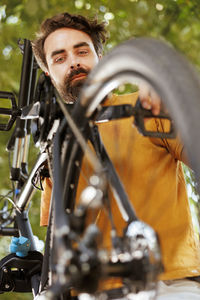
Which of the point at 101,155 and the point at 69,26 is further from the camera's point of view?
the point at 69,26

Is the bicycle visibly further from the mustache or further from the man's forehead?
the man's forehead

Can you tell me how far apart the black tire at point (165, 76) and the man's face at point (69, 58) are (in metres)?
0.58

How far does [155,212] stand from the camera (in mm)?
930

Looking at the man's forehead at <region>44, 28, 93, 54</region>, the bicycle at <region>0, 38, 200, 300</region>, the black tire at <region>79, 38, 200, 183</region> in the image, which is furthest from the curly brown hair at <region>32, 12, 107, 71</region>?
the black tire at <region>79, 38, 200, 183</region>

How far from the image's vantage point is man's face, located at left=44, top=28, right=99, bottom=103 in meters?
1.28

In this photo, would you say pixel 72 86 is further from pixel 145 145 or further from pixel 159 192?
pixel 159 192

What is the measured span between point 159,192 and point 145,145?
0.13m

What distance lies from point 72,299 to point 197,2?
110 inches

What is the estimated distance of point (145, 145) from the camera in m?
1.07

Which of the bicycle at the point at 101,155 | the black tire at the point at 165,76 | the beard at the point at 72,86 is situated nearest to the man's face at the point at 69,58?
the beard at the point at 72,86

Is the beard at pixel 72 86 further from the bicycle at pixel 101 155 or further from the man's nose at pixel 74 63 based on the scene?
the bicycle at pixel 101 155

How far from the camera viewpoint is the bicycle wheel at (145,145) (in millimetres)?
546

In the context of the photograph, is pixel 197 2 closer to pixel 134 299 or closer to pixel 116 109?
pixel 116 109

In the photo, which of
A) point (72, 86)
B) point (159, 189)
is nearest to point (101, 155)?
point (159, 189)
